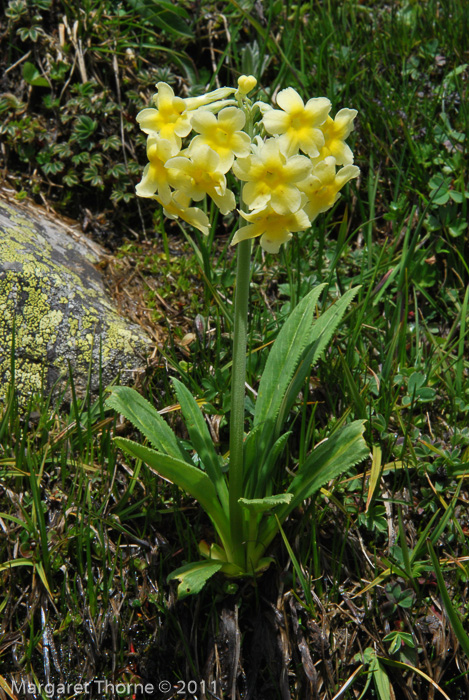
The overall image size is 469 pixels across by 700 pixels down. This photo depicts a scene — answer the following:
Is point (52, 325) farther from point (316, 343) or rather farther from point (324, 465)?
point (324, 465)

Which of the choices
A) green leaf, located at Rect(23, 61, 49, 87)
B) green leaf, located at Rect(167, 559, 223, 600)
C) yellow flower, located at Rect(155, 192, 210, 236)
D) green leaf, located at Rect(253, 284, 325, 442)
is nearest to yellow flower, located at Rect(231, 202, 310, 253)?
yellow flower, located at Rect(155, 192, 210, 236)

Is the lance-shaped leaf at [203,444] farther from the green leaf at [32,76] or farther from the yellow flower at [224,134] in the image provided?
the green leaf at [32,76]

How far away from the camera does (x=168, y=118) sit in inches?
53.9

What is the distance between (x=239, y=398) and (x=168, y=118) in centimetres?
72

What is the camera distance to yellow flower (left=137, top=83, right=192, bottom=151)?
135 cm

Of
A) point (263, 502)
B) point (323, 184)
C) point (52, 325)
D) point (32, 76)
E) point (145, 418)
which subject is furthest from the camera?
point (32, 76)

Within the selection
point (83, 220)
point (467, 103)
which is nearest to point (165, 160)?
point (83, 220)

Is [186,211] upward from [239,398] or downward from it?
upward

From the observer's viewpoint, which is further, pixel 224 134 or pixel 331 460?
pixel 331 460

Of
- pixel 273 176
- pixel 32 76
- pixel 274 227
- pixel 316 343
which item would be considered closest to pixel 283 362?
pixel 316 343

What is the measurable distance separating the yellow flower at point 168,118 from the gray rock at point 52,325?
958 mm

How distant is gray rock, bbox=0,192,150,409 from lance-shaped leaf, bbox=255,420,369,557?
78cm

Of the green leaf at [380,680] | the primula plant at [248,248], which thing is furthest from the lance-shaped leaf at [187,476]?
the green leaf at [380,680]

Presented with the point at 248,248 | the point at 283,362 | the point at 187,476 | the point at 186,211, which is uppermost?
the point at 186,211
